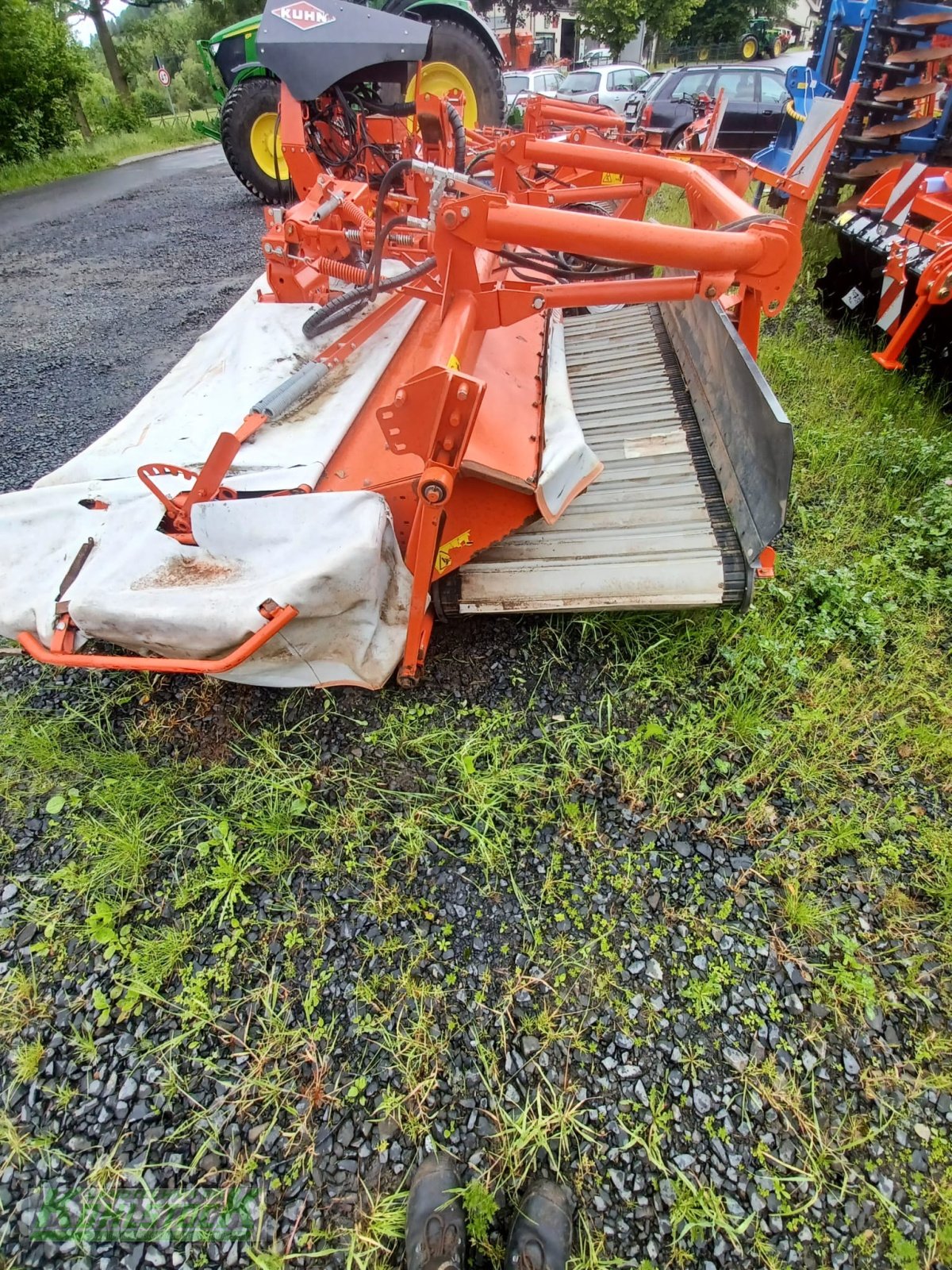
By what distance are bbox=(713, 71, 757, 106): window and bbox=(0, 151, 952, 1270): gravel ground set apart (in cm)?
979

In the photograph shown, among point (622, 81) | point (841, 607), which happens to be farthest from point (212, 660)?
point (622, 81)

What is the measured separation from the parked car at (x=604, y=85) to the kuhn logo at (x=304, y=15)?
10.4 metres

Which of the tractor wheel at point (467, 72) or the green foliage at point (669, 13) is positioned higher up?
the tractor wheel at point (467, 72)

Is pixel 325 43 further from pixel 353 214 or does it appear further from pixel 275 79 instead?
pixel 275 79

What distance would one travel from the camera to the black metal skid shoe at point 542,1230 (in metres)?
1.33

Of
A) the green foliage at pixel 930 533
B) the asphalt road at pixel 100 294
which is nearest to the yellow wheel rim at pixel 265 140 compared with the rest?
the asphalt road at pixel 100 294

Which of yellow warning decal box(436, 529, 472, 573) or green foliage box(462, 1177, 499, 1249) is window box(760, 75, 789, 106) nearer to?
yellow warning decal box(436, 529, 472, 573)

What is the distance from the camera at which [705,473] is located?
2.73 meters

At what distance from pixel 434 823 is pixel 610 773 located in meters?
0.58

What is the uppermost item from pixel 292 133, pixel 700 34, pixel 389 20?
pixel 389 20

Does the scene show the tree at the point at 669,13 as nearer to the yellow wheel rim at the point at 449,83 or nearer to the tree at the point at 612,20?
the tree at the point at 612,20

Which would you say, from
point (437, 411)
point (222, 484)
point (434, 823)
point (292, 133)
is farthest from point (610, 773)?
point (292, 133)

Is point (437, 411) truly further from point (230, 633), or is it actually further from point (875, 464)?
point (875, 464)

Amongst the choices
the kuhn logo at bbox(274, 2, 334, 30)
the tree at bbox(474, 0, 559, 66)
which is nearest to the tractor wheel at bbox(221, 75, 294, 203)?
the kuhn logo at bbox(274, 2, 334, 30)
